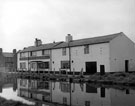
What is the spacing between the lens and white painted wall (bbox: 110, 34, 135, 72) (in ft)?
116

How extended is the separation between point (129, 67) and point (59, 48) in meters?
16.6

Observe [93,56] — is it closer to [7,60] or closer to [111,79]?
[111,79]

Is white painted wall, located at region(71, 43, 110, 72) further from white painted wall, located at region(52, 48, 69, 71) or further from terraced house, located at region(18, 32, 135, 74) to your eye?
white painted wall, located at region(52, 48, 69, 71)

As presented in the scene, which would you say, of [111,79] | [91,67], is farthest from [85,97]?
[91,67]

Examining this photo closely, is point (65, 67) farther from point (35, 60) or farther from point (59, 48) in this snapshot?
point (35, 60)

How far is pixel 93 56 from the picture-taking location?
37.8 meters

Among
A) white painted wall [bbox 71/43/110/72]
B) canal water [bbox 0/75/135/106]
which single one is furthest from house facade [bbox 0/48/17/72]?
canal water [bbox 0/75/135/106]

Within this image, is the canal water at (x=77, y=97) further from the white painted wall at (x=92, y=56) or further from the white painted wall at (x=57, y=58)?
the white painted wall at (x=57, y=58)

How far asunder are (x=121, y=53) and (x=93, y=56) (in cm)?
548

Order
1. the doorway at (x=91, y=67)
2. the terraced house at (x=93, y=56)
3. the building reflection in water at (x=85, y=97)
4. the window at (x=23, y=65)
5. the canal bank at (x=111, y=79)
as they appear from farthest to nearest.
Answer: the window at (x=23, y=65) → the doorway at (x=91, y=67) → the terraced house at (x=93, y=56) → the canal bank at (x=111, y=79) → the building reflection in water at (x=85, y=97)

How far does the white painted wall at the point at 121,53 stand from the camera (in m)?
35.5

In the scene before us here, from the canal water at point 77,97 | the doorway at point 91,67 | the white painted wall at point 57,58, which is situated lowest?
the canal water at point 77,97

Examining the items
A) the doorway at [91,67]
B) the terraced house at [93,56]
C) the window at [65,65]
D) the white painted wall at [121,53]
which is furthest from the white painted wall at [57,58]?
the white painted wall at [121,53]

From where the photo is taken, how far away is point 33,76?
148 feet
